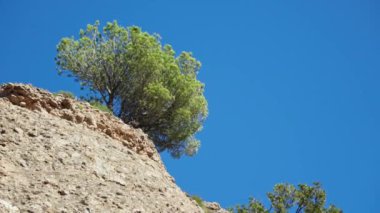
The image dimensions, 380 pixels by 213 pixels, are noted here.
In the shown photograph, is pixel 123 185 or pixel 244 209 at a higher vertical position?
pixel 244 209

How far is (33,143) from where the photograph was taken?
1352cm

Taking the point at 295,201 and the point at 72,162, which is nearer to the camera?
the point at 72,162

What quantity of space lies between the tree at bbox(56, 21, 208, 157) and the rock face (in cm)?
1411

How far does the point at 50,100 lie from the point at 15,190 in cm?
575

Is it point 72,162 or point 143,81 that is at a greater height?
point 143,81

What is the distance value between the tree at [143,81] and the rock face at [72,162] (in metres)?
14.1

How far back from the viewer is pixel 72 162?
13422 millimetres

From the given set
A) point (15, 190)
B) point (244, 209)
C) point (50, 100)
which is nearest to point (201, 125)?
point (244, 209)

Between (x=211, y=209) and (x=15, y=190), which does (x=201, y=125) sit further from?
(x=15, y=190)

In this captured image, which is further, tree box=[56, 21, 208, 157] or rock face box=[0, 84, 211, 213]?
tree box=[56, 21, 208, 157]

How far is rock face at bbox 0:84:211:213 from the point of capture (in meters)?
11.5

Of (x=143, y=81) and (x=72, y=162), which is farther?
(x=143, y=81)

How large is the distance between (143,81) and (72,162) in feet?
65.2

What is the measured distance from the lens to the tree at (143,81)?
32.7 meters
